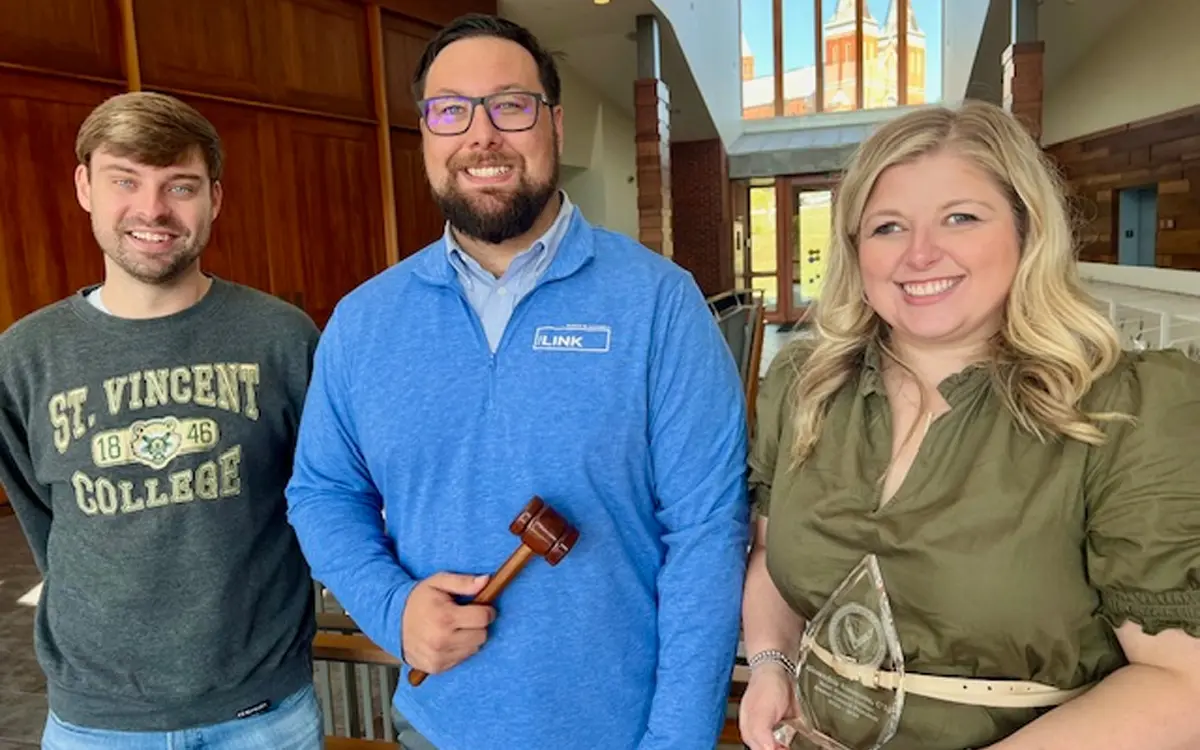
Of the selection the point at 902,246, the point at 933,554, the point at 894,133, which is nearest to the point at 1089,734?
the point at 933,554

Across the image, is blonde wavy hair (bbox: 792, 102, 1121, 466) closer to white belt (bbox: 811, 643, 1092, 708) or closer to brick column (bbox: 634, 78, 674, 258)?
white belt (bbox: 811, 643, 1092, 708)

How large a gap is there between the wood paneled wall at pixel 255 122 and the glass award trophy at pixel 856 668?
3.26 meters

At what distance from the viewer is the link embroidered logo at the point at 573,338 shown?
1195 mm

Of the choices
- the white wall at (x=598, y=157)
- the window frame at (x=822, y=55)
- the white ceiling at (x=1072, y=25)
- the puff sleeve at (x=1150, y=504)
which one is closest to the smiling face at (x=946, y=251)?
the puff sleeve at (x=1150, y=504)

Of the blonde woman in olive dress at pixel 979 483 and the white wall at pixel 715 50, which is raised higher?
the white wall at pixel 715 50

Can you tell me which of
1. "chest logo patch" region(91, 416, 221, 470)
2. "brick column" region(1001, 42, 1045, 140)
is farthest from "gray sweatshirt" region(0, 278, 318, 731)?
"brick column" region(1001, 42, 1045, 140)

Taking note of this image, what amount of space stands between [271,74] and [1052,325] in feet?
19.4

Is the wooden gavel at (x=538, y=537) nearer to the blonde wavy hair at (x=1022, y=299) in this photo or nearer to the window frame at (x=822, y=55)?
the blonde wavy hair at (x=1022, y=299)

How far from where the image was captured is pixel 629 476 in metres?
1.19

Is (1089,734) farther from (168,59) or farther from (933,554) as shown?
(168,59)

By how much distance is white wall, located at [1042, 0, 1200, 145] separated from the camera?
25.0ft

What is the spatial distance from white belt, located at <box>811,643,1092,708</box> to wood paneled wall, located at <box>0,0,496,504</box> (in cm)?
333

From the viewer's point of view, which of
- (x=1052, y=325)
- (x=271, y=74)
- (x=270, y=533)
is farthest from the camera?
(x=271, y=74)

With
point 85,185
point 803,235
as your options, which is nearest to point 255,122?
point 85,185
